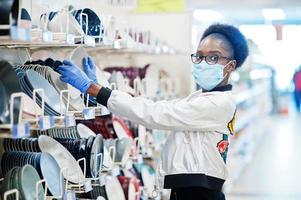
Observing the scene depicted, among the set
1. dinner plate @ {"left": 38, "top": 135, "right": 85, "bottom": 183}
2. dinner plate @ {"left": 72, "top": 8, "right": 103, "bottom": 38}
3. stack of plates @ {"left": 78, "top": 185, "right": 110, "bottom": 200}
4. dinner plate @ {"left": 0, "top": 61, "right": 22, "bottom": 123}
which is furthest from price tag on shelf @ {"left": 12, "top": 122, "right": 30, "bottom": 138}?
stack of plates @ {"left": 78, "top": 185, "right": 110, "bottom": 200}

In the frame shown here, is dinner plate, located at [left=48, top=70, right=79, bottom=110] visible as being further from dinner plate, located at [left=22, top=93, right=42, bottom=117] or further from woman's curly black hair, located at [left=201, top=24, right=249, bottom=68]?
woman's curly black hair, located at [left=201, top=24, right=249, bottom=68]

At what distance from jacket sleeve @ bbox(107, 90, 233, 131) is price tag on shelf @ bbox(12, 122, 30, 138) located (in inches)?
30.4

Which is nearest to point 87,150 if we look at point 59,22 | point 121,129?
point 59,22

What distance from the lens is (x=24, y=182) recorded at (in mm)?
2258

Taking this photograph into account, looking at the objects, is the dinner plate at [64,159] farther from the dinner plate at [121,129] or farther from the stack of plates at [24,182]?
the dinner plate at [121,129]

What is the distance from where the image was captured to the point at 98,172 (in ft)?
9.50

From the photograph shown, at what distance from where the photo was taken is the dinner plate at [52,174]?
2523 mm

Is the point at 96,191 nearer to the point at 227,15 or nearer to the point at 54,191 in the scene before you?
the point at 54,191

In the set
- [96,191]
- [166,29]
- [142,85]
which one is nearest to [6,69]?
[96,191]

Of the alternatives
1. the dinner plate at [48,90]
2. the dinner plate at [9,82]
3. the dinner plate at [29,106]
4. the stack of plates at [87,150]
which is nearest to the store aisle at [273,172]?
the stack of plates at [87,150]

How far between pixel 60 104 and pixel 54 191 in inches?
16.5

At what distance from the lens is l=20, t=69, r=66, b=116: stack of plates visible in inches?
92.0

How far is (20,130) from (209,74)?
1.37 m

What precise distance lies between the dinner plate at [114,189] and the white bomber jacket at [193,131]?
46 centimetres
